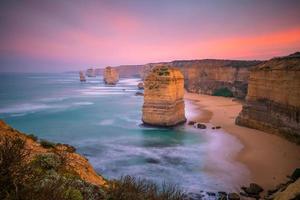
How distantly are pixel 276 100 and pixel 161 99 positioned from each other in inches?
558

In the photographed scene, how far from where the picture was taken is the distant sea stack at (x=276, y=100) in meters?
24.7

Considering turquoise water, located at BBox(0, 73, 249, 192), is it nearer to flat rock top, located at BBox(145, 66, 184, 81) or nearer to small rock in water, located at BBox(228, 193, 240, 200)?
small rock in water, located at BBox(228, 193, 240, 200)

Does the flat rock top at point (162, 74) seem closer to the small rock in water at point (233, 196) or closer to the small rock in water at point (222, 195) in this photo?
the small rock in water at point (222, 195)

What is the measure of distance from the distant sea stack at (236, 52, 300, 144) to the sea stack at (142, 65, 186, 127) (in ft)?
Result: 31.8

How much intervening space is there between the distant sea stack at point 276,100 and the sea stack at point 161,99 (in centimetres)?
970

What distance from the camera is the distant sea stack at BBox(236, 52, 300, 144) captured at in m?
24.7

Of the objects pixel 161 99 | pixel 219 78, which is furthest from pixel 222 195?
pixel 219 78

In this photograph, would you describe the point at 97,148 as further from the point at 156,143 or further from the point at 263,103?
the point at 263,103

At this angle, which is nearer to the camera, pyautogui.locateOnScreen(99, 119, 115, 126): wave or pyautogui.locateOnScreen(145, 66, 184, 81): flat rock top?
pyautogui.locateOnScreen(145, 66, 184, 81): flat rock top

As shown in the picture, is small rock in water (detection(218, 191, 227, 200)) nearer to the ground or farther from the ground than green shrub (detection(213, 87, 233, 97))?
nearer to the ground

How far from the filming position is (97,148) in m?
25.2

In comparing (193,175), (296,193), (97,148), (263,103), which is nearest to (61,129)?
(97,148)

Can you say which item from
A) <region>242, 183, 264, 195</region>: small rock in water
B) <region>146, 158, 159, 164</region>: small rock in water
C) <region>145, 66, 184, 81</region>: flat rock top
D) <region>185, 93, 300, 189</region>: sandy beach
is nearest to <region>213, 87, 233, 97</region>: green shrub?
<region>185, 93, 300, 189</region>: sandy beach

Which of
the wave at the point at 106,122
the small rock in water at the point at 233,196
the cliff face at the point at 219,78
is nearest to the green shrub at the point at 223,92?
the cliff face at the point at 219,78
